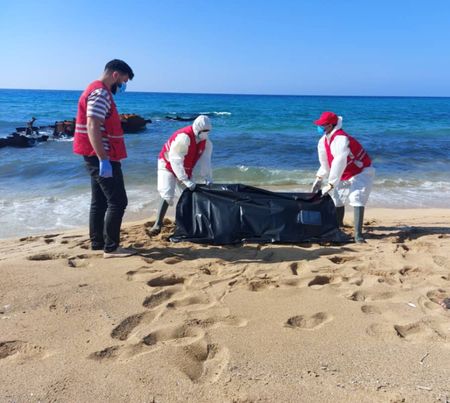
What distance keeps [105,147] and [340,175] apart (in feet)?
7.71

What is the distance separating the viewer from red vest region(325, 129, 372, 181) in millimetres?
4723

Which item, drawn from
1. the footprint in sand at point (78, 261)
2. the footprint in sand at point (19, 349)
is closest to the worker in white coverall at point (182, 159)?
the footprint in sand at point (78, 261)

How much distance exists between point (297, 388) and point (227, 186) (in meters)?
2.85

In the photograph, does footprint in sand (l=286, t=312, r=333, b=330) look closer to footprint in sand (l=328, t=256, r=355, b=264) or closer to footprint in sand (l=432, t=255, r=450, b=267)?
footprint in sand (l=328, t=256, r=355, b=264)

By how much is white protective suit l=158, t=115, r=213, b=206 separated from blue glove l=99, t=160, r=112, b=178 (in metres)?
1.08

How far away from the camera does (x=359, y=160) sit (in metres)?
4.78

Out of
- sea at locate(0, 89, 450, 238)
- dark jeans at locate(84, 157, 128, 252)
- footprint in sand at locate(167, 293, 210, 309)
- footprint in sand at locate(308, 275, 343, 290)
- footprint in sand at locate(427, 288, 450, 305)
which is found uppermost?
dark jeans at locate(84, 157, 128, 252)

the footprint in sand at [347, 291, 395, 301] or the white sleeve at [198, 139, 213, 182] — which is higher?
the white sleeve at [198, 139, 213, 182]

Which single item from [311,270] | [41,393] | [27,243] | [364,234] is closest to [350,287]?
[311,270]

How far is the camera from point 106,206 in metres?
4.17

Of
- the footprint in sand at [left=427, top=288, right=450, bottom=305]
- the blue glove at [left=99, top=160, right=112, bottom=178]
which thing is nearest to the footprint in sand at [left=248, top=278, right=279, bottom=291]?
the footprint in sand at [left=427, top=288, right=450, bottom=305]

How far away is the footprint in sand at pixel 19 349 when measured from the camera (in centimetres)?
240

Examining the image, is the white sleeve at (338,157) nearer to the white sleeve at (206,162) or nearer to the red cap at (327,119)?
the red cap at (327,119)

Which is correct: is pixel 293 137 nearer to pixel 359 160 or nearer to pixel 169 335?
pixel 359 160
